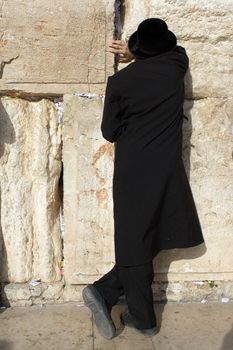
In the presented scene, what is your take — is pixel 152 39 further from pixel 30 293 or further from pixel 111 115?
pixel 30 293

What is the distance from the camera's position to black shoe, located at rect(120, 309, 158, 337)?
333cm

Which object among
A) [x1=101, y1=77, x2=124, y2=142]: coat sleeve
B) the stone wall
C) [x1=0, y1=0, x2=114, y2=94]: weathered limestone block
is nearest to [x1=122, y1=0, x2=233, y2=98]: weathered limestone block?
the stone wall

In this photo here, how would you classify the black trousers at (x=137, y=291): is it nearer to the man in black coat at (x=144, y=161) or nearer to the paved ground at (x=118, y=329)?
the man in black coat at (x=144, y=161)

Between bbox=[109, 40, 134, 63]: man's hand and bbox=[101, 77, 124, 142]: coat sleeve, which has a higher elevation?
bbox=[109, 40, 134, 63]: man's hand

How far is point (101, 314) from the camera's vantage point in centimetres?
327

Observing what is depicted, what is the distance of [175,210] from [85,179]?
0.78 meters

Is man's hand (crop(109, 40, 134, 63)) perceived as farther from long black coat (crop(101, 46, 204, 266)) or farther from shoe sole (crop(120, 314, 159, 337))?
shoe sole (crop(120, 314, 159, 337))

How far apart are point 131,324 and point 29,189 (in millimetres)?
1260

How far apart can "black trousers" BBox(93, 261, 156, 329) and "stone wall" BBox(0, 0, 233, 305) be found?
1.38ft

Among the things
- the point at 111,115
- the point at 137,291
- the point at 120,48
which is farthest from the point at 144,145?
the point at 137,291

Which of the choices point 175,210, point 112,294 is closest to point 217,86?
point 175,210

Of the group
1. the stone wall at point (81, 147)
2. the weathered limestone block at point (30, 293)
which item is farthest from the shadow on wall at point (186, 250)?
the weathered limestone block at point (30, 293)

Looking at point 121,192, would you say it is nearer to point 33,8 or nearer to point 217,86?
point 217,86

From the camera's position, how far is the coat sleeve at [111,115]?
3156mm
